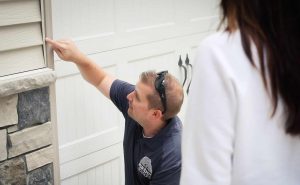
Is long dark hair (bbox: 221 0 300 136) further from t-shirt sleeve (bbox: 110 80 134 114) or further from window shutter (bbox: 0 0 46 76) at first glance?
t-shirt sleeve (bbox: 110 80 134 114)

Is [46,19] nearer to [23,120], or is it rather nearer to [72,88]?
[23,120]

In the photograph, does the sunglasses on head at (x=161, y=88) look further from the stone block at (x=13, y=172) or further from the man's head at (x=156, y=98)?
the stone block at (x=13, y=172)

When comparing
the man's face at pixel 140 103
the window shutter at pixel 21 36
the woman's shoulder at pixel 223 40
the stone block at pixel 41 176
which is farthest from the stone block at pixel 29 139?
the woman's shoulder at pixel 223 40

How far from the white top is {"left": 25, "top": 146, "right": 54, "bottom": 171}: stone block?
0.90 m

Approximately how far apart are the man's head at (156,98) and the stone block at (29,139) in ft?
1.22

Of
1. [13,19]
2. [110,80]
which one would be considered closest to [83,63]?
[110,80]

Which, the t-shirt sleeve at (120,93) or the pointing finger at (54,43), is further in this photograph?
the t-shirt sleeve at (120,93)

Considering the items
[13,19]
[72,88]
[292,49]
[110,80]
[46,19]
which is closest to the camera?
[292,49]

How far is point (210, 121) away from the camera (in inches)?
37.6

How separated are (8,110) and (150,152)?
0.62 metres

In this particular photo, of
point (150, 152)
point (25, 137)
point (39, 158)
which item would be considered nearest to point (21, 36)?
point (25, 137)

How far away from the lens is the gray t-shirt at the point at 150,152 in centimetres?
186

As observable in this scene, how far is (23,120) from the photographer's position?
168 cm

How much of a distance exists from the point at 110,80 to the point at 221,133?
3.89 ft
